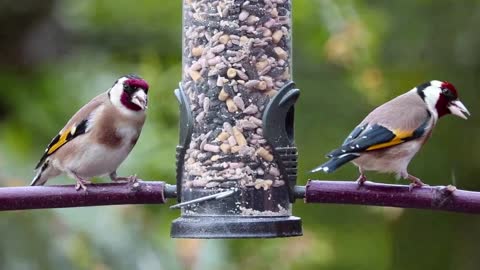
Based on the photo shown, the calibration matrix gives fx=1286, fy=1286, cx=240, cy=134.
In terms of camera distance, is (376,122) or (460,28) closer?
(376,122)

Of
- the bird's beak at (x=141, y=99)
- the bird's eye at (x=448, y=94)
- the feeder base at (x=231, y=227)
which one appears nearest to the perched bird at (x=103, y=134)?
the bird's beak at (x=141, y=99)

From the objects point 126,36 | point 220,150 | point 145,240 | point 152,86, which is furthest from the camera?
point 126,36

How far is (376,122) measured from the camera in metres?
7.69

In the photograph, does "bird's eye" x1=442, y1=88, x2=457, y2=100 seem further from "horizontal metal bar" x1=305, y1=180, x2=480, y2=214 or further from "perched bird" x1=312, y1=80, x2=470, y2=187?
"horizontal metal bar" x1=305, y1=180, x2=480, y2=214

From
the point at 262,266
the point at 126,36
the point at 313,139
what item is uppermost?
the point at 126,36

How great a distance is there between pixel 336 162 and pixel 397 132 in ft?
2.12

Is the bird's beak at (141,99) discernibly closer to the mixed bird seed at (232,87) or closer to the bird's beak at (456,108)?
the mixed bird seed at (232,87)

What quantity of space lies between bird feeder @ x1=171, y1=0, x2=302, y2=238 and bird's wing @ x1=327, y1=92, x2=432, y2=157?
1.28ft

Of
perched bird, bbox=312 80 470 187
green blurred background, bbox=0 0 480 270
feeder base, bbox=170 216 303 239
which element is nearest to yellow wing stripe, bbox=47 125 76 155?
green blurred background, bbox=0 0 480 270

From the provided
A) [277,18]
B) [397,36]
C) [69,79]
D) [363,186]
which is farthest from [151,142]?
[363,186]

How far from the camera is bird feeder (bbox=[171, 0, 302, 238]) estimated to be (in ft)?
23.5

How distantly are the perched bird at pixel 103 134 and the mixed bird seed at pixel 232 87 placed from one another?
577 millimetres

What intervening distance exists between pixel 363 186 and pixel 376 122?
3.11 feet

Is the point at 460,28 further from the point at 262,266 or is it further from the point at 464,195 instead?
the point at 464,195
